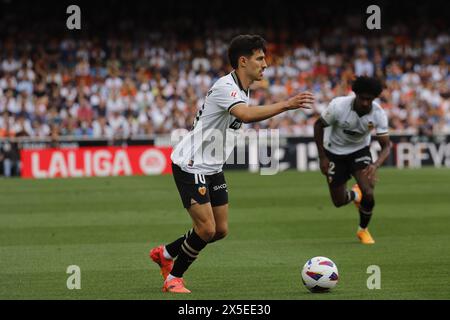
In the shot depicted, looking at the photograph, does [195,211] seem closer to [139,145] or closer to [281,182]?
[281,182]

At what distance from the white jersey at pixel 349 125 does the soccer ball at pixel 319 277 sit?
14.2 feet

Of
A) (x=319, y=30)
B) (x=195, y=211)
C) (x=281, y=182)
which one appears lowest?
(x=281, y=182)

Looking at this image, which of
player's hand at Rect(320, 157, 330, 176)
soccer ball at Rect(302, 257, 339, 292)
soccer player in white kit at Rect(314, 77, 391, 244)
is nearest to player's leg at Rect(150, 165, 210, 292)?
soccer ball at Rect(302, 257, 339, 292)

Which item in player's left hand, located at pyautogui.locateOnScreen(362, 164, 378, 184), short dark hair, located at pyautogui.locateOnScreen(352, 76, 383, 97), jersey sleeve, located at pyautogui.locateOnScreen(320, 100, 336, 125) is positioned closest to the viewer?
short dark hair, located at pyautogui.locateOnScreen(352, 76, 383, 97)

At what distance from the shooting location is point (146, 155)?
29.2 m

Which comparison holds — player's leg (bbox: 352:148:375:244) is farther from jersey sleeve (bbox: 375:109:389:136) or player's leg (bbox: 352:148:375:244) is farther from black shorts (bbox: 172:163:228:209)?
black shorts (bbox: 172:163:228:209)

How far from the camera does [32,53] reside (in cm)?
3475

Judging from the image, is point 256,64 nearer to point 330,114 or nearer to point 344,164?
point 330,114

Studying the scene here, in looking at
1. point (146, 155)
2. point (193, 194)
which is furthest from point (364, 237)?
point (146, 155)

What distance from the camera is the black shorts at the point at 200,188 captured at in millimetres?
8828

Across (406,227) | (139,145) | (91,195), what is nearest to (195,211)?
(406,227)

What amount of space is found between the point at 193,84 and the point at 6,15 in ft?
28.9

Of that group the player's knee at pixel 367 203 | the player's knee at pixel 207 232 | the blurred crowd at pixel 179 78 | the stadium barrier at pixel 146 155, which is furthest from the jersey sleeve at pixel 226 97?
→ the blurred crowd at pixel 179 78

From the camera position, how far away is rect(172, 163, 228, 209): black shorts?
29.0 ft
